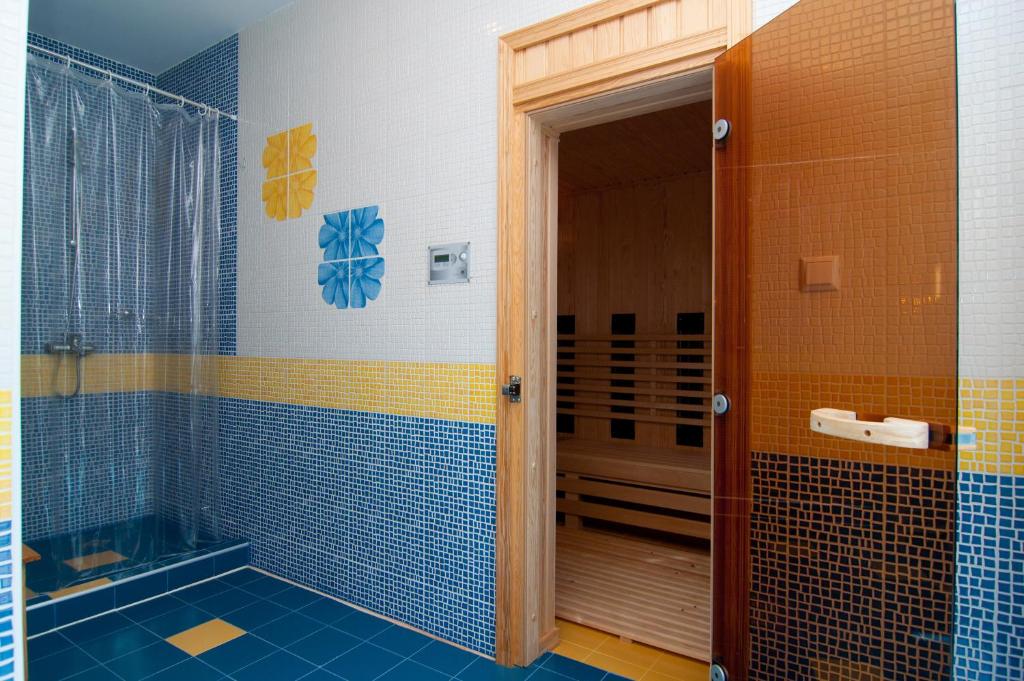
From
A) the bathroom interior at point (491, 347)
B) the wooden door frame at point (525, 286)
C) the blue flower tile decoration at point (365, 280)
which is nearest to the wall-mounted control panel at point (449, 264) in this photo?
the bathroom interior at point (491, 347)

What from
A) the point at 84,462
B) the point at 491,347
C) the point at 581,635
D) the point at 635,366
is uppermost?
the point at 491,347

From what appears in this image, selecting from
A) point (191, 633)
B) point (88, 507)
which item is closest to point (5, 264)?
point (191, 633)

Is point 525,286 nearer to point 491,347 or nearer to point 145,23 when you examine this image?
point 491,347

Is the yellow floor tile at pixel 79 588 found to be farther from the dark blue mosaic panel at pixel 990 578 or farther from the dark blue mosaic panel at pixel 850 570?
the dark blue mosaic panel at pixel 990 578

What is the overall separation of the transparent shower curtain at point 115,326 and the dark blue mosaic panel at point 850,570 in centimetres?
274

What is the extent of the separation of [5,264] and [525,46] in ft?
5.77

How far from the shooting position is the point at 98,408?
2682 millimetres

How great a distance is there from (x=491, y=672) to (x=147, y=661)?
1294mm

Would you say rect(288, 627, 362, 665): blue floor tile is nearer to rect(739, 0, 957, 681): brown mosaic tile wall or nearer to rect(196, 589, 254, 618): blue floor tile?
rect(196, 589, 254, 618): blue floor tile

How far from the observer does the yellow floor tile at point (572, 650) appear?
7.33 ft

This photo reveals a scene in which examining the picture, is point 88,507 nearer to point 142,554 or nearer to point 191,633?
point 142,554

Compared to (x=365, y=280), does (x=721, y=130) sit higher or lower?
higher

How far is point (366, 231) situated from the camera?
2611 millimetres

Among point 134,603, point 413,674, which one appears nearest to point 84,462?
point 134,603
